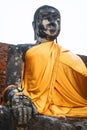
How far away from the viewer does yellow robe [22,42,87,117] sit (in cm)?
376

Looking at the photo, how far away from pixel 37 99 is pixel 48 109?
13cm

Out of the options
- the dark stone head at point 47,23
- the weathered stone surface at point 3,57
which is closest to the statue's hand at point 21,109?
the dark stone head at point 47,23

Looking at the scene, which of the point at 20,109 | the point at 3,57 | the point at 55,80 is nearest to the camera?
the point at 20,109

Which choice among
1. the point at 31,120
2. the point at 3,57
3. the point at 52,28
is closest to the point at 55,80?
the point at 52,28

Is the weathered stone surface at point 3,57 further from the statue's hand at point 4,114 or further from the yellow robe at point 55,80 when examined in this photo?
the statue's hand at point 4,114

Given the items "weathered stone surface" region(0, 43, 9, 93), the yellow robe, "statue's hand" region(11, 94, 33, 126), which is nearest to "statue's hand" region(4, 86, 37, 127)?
"statue's hand" region(11, 94, 33, 126)

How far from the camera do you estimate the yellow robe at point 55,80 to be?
12.3 ft

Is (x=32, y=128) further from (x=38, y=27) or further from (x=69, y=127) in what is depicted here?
(x=38, y=27)

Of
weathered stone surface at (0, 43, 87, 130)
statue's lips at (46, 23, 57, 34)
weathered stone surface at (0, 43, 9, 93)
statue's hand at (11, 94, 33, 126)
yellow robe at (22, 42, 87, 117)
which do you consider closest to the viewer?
statue's hand at (11, 94, 33, 126)

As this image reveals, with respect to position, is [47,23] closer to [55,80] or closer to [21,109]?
[55,80]

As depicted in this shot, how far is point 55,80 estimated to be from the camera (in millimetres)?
3861

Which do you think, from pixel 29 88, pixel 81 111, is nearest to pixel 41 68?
pixel 29 88

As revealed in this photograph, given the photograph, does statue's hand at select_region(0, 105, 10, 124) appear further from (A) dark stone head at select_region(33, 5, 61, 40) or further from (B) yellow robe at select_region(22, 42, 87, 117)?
(A) dark stone head at select_region(33, 5, 61, 40)

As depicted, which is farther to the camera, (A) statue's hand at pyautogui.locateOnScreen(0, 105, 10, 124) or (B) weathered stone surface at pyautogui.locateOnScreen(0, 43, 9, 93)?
(B) weathered stone surface at pyautogui.locateOnScreen(0, 43, 9, 93)
